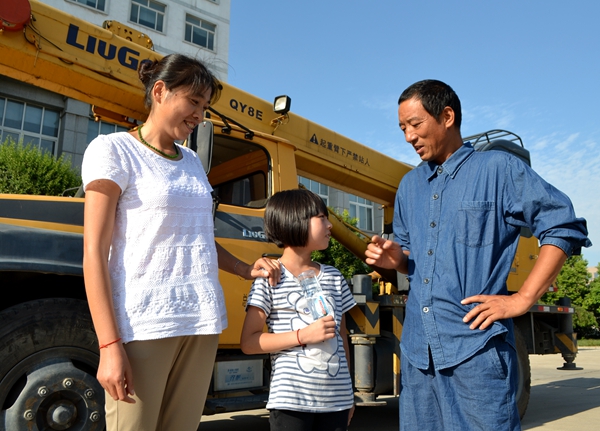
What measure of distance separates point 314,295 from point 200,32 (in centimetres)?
2151

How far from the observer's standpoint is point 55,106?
16172mm

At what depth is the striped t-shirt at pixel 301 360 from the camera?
6.07ft

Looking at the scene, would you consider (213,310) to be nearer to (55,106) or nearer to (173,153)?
(173,153)

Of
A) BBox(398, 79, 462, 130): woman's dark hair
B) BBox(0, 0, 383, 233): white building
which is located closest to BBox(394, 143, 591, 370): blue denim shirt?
BBox(398, 79, 462, 130): woman's dark hair

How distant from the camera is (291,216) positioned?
2.08 metres

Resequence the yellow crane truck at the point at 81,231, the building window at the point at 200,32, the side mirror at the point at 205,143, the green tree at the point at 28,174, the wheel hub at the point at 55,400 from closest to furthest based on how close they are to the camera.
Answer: the wheel hub at the point at 55,400, the yellow crane truck at the point at 81,231, the side mirror at the point at 205,143, the green tree at the point at 28,174, the building window at the point at 200,32

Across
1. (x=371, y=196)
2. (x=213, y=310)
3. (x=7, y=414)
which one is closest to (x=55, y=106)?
(x=371, y=196)

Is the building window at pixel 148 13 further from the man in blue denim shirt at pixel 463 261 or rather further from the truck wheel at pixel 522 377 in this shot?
the man in blue denim shirt at pixel 463 261

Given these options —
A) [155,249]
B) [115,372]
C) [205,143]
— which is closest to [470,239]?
[155,249]

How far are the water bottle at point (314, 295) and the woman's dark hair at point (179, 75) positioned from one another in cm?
79

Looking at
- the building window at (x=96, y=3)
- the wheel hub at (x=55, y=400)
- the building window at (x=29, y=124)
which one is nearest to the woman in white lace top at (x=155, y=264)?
the wheel hub at (x=55, y=400)

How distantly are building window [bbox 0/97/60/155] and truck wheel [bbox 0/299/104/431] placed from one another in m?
14.5

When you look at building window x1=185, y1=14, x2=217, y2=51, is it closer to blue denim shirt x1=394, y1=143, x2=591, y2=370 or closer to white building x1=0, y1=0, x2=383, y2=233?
white building x1=0, y1=0, x2=383, y2=233

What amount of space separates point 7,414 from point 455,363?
7.49ft
